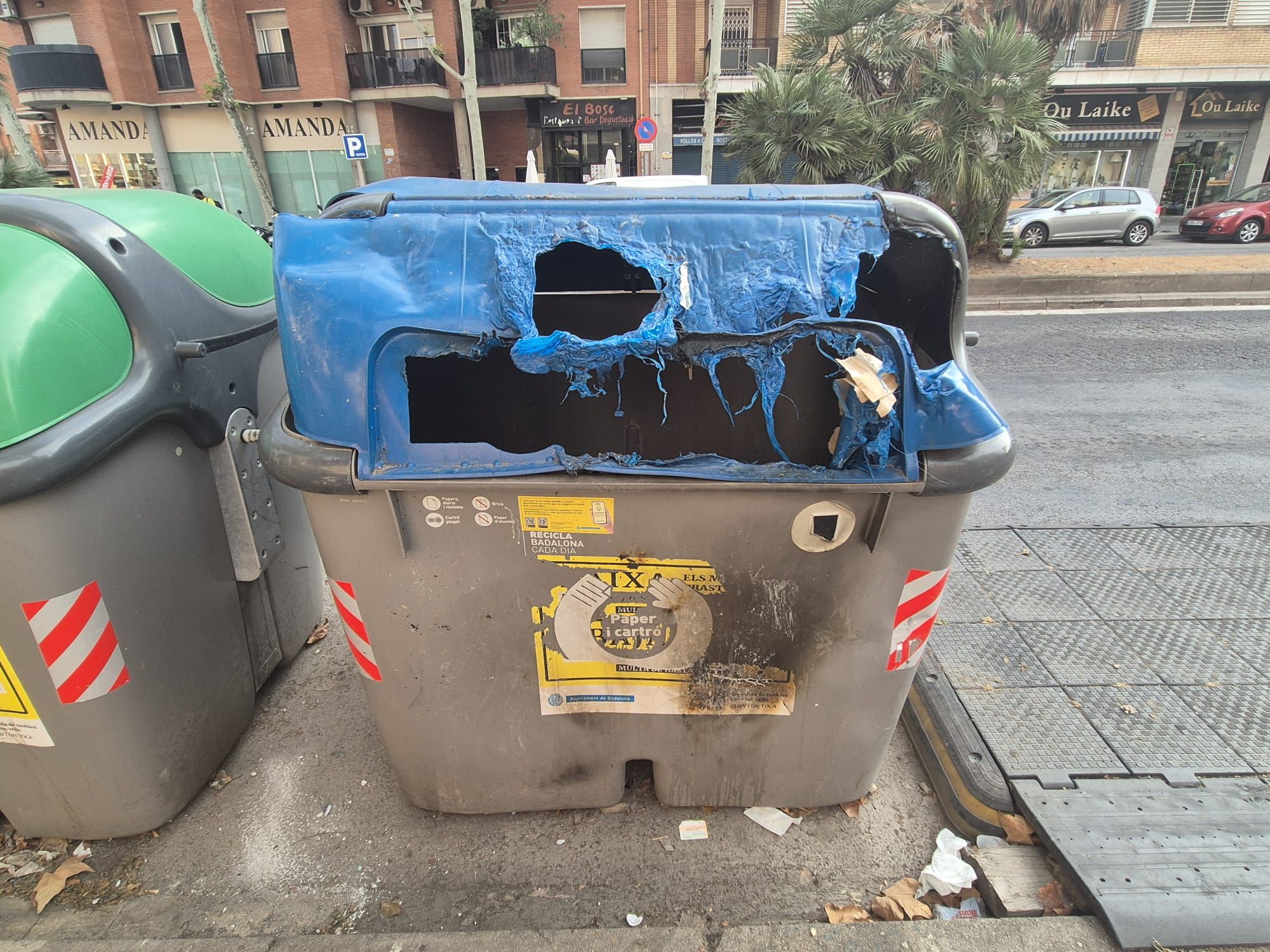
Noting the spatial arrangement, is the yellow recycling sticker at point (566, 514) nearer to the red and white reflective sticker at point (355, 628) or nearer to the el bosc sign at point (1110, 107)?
the red and white reflective sticker at point (355, 628)

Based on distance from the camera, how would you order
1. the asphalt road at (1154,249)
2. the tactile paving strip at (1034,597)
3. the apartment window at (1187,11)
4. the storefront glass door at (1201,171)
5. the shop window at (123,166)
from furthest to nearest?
the shop window at (123,166), the storefront glass door at (1201,171), the apartment window at (1187,11), the asphalt road at (1154,249), the tactile paving strip at (1034,597)

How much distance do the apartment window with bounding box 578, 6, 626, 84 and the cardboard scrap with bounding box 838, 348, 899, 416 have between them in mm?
23449

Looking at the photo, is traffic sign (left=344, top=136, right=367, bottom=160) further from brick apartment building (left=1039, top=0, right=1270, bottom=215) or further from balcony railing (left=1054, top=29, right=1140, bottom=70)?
balcony railing (left=1054, top=29, right=1140, bottom=70)

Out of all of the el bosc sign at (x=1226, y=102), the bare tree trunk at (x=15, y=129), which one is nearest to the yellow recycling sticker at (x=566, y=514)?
the bare tree trunk at (x=15, y=129)

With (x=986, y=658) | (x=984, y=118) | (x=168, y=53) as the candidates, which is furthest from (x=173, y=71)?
(x=986, y=658)

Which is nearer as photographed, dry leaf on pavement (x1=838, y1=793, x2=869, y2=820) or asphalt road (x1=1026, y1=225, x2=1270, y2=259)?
dry leaf on pavement (x1=838, y1=793, x2=869, y2=820)

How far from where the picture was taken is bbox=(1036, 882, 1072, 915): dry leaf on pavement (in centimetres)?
193

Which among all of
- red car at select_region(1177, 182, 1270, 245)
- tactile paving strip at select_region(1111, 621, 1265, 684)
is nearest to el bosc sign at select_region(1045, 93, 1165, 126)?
red car at select_region(1177, 182, 1270, 245)

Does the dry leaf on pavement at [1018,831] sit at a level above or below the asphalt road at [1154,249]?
above

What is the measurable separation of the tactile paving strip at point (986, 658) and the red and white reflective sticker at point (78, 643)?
2884mm

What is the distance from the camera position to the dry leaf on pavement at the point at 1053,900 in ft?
6.34

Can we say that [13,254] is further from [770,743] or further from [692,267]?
[770,743]

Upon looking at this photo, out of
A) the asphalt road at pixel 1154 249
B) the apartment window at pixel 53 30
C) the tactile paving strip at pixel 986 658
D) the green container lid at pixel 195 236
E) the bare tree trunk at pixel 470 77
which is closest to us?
the green container lid at pixel 195 236

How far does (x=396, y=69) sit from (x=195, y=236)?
76.8ft
